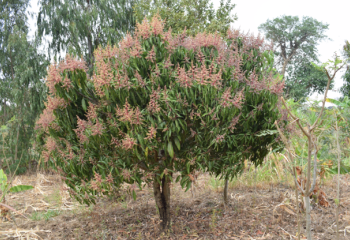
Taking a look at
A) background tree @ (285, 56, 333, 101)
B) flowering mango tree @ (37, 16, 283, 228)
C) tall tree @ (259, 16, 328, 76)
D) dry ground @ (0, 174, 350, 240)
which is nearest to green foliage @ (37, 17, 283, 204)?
flowering mango tree @ (37, 16, 283, 228)

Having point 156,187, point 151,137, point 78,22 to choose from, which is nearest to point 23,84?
point 78,22

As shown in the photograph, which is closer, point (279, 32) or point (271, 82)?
point (271, 82)

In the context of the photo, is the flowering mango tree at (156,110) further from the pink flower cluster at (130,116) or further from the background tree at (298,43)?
the background tree at (298,43)

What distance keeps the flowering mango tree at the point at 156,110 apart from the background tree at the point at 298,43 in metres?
22.9

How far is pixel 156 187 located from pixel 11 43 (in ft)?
31.6

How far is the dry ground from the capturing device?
14.0ft

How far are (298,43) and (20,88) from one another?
1024 inches

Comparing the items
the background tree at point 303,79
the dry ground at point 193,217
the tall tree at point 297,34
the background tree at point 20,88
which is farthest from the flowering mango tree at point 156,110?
the tall tree at point 297,34

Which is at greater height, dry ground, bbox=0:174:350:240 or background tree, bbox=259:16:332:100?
background tree, bbox=259:16:332:100

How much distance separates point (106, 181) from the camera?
334cm

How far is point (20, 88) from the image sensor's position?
1048 centimetres

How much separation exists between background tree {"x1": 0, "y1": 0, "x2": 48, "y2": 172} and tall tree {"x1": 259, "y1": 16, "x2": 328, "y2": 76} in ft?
73.0

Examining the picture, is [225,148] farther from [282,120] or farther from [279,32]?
[279,32]

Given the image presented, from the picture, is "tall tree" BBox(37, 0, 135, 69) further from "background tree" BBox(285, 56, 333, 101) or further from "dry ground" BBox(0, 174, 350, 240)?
"background tree" BBox(285, 56, 333, 101)
